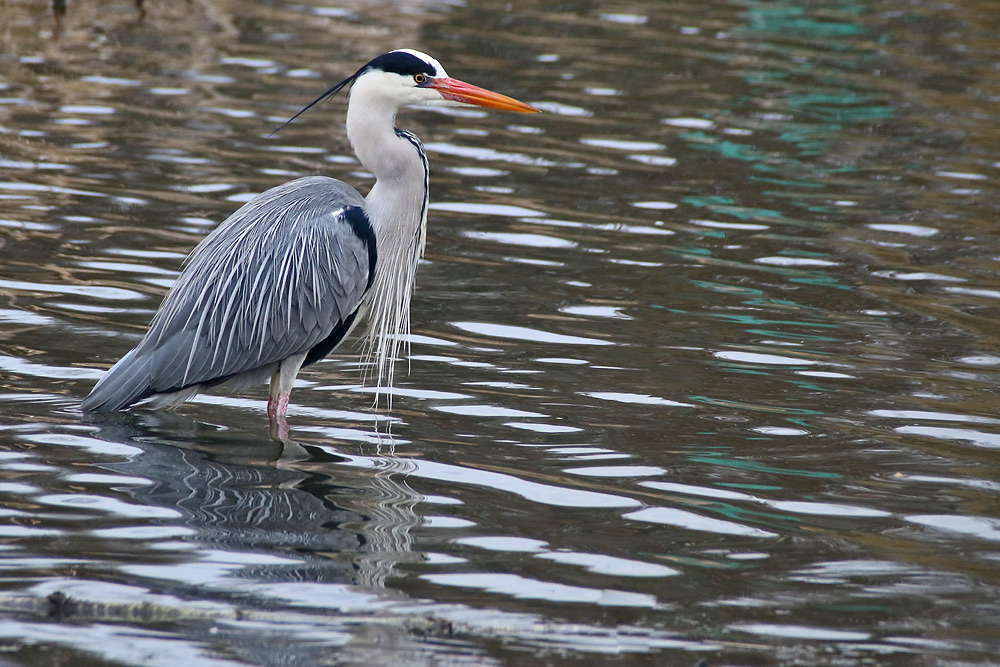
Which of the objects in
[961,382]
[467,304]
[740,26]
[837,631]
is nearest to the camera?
[837,631]

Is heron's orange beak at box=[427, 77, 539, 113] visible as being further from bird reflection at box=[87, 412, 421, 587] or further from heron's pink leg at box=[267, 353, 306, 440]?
bird reflection at box=[87, 412, 421, 587]

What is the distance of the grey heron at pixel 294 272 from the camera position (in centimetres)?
663

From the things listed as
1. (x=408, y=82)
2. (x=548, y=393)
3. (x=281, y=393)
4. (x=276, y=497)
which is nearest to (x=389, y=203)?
(x=408, y=82)

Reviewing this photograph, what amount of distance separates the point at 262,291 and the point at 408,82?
136cm

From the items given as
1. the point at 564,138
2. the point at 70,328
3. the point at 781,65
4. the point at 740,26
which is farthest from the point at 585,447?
the point at 740,26

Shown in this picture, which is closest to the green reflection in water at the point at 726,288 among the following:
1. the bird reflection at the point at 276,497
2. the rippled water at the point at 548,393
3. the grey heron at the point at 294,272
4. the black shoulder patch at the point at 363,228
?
the rippled water at the point at 548,393

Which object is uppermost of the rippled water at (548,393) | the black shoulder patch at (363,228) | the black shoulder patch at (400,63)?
the black shoulder patch at (400,63)

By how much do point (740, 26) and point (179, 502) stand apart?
14.2 m

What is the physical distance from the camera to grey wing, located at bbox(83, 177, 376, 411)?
262 inches

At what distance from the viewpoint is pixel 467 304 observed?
28.1ft

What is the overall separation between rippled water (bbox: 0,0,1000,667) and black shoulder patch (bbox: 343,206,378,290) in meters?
0.74

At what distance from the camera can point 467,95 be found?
721 centimetres

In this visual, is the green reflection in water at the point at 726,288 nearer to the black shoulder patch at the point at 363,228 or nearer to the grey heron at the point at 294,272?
the grey heron at the point at 294,272

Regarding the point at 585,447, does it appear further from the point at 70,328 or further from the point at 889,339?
the point at 70,328
